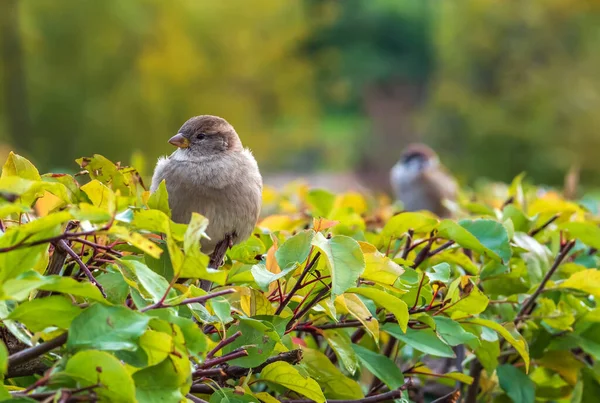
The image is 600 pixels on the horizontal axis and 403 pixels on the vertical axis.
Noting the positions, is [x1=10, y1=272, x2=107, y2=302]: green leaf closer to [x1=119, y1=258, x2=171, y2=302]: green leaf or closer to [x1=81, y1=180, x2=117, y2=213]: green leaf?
[x1=119, y1=258, x2=171, y2=302]: green leaf

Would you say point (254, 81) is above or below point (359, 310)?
below

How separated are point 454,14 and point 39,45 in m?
5.88

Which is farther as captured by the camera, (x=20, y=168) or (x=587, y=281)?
(x=587, y=281)

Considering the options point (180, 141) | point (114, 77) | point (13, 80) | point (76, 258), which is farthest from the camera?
point (13, 80)

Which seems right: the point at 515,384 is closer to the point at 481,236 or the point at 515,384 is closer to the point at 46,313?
the point at 481,236

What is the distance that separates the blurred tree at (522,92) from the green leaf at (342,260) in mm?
9240

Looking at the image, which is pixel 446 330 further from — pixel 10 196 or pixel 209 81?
pixel 209 81

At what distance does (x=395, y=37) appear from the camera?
18.6 meters

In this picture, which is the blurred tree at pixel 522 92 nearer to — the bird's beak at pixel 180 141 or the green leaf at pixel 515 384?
the bird's beak at pixel 180 141

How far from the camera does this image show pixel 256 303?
33.5 inches

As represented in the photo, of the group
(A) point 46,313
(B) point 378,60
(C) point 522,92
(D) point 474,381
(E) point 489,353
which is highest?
(A) point 46,313

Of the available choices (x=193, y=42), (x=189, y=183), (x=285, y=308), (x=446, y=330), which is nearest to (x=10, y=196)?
(x=285, y=308)

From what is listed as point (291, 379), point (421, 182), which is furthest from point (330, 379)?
point (421, 182)

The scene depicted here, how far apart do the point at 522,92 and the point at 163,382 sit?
33.2ft
